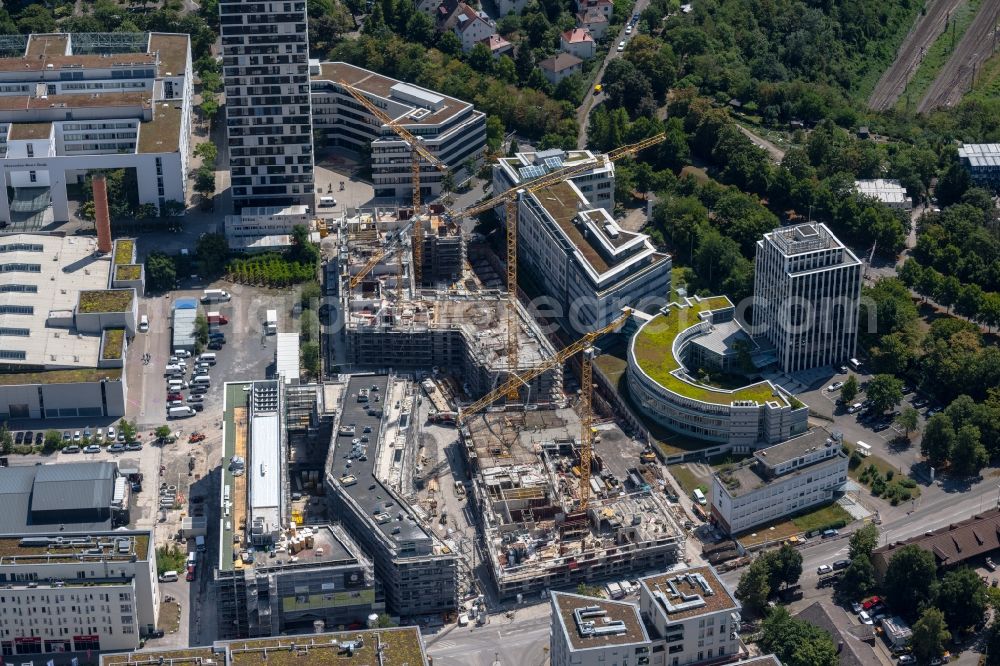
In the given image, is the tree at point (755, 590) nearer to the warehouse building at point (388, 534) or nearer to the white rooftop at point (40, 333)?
the warehouse building at point (388, 534)

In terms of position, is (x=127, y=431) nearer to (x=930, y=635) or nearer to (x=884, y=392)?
(x=884, y=392)

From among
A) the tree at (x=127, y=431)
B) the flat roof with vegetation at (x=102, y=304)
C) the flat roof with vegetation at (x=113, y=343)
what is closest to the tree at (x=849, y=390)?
the tree at (x=127, y=431)

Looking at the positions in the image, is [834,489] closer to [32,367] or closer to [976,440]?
[976,440]

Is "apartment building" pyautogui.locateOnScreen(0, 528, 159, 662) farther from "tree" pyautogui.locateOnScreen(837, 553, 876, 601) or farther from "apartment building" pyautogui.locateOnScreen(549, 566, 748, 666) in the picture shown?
"tree" pyautogui.locateOnScreen(837, 553, 876, 601)

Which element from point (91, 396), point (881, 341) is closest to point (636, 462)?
point (881, 341)

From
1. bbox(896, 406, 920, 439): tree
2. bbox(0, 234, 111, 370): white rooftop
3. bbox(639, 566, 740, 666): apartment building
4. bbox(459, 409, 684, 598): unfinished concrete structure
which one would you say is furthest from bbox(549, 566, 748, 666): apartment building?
bbox(0, 234, 111, 370): white rooftop
